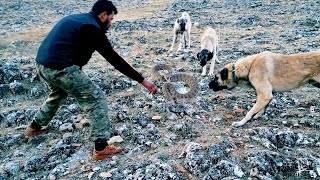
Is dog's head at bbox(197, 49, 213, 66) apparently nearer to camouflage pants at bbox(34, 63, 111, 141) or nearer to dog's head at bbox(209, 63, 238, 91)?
dog's head at bbox(209, 63, 238, 91)

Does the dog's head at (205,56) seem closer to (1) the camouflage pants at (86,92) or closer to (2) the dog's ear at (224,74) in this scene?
(2) the dog's ear at (224,74)

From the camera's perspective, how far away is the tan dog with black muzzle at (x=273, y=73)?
6531 mm

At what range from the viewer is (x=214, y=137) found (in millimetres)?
5852

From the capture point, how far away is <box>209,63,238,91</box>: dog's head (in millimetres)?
7039

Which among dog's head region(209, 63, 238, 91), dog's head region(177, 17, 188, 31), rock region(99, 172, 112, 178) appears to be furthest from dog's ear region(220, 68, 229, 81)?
dog's head region(177, 17, 188, 31)

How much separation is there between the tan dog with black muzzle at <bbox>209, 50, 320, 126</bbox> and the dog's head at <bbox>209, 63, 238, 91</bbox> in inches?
2.9

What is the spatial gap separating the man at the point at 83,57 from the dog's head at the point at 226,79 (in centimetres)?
243

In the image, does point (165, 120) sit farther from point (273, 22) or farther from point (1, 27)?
point (1, 27)

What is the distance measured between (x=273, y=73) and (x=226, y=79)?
3.07 feet

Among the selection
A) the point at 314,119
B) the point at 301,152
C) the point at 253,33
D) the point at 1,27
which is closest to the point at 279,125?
the point at 314,119

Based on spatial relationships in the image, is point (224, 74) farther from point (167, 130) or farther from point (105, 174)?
point (105, 174)

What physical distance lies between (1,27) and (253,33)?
13017 millimetres

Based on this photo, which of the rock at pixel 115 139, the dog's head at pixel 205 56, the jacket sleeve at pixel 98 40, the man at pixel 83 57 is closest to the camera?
the jacket sleeve at pixel 98 40

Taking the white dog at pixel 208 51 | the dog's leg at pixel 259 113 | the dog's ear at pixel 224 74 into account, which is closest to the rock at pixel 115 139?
the dog's ear at pixel 224 74
